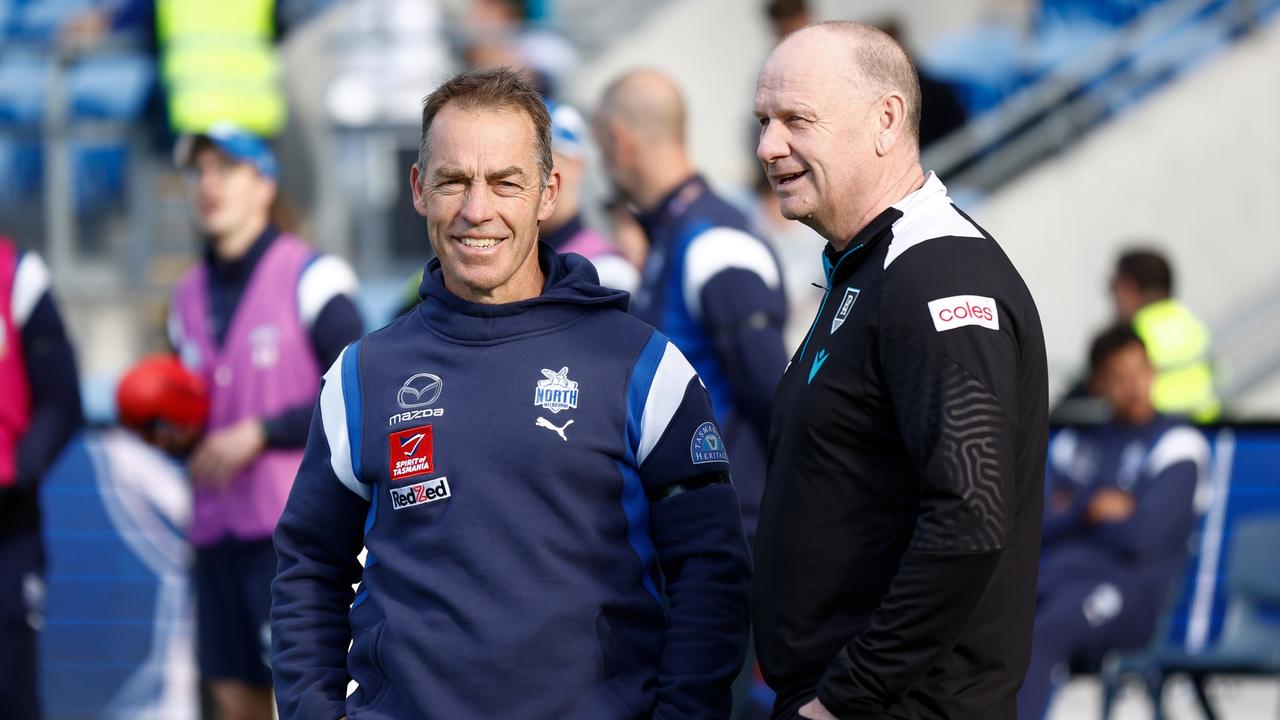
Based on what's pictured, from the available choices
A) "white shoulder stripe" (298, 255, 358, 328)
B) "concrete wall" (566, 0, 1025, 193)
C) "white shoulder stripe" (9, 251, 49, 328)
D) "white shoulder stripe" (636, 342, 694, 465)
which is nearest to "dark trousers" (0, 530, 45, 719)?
"white shoulder stripe" (9, 251, 49, 328)

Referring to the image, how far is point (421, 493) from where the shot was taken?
2936 mm

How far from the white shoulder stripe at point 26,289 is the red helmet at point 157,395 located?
36 cm

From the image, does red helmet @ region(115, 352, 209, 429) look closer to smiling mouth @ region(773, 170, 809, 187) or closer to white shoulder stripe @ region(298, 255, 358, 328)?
white shoulder stripe @ region(298, 255, 358, 328)

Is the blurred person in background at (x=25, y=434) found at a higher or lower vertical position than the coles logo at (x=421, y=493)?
lower

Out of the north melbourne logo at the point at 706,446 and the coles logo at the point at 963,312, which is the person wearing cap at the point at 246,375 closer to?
the north melbourne logo at the point at 706,446

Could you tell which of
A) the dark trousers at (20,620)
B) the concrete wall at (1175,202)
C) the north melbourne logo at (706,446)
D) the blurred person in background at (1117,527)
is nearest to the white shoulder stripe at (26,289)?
the dark trousers at (20,620)

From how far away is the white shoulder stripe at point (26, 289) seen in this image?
5.35 metres

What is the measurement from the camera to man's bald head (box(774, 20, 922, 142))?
292 cm

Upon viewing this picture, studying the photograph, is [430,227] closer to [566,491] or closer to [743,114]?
[566,491]

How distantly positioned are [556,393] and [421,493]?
0.29 m

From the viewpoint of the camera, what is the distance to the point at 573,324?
120 inches

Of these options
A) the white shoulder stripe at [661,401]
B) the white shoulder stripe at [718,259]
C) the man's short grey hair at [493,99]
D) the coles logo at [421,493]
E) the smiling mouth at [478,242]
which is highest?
the man's short grey hair at [493,99]

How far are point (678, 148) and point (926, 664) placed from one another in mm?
2749

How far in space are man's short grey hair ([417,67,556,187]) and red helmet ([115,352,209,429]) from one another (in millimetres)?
2596
